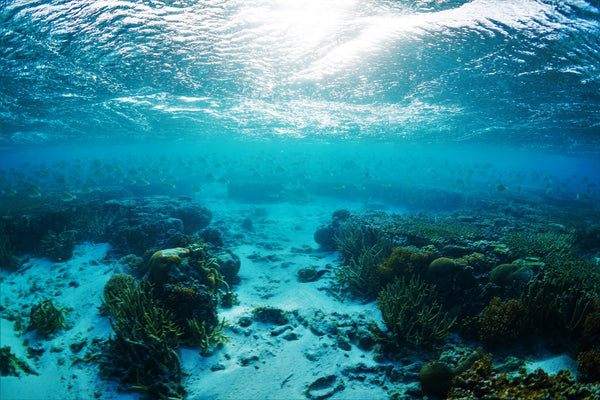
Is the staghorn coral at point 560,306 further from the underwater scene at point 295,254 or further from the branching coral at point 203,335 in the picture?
the branching coral at point 203,335

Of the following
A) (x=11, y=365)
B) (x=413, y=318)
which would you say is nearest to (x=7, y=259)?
(x=11, y=365)

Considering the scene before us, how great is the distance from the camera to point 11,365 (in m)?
4.64

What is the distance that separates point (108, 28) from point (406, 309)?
1288 cm

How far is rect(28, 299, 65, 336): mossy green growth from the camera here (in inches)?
229

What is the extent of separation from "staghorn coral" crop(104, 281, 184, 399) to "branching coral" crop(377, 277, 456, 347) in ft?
14.3

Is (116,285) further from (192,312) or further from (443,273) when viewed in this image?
(443,273)

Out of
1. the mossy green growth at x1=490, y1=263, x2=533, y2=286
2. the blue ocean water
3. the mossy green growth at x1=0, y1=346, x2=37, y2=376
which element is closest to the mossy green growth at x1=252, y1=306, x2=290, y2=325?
the mossy green growth at x1=0, y1=346, x2=37, y2=376

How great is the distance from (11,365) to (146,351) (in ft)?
7.95

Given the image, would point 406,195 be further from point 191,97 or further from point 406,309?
point 406,309

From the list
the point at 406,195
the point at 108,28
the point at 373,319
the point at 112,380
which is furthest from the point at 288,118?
the point at 112,380

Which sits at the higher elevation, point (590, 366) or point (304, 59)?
point (304, 59)

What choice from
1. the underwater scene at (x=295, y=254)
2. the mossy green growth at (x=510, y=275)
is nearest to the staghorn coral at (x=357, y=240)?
the underwater scene at (x=295, y=254)

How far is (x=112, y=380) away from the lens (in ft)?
15.4

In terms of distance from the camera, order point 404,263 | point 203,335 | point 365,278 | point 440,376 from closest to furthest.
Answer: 1. point 440,376
2. point 203,335
3. point 404,263
4. point 365,278
